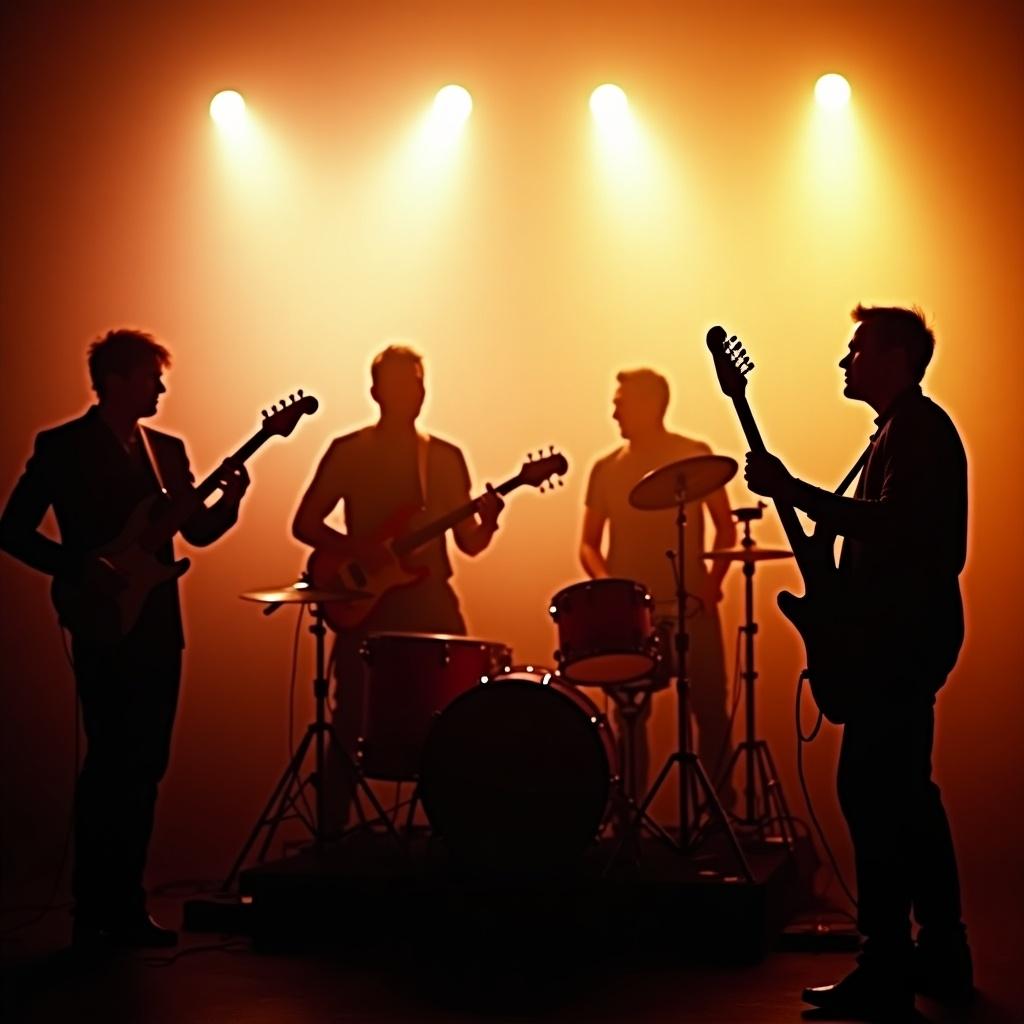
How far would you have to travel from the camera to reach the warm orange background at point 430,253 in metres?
6.57

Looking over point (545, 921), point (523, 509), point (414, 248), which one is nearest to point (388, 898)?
point (545, 921)

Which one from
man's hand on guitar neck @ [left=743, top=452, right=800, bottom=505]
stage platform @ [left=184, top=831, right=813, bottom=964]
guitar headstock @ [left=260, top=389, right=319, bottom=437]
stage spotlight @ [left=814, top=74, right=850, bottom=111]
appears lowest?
stage platform @ [left=184, top=831, right=813, bottom=964]

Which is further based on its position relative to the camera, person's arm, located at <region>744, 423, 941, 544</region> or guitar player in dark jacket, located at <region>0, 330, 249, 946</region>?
guitar player in dark jacket, located at <region>0, 330, 249, 946</region>

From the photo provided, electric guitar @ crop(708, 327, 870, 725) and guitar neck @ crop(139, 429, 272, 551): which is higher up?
guitar neck @ crop(139, 429, 272, 551)

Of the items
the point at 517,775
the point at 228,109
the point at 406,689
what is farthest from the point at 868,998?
the point at 228,109

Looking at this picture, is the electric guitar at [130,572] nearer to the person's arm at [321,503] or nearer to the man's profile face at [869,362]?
the person's arm at [321,503]

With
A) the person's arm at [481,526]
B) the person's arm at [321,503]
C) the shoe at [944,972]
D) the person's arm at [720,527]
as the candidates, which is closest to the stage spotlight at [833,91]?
the person's arm at [720,527]

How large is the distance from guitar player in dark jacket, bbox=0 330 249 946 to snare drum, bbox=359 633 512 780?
2.22 ft

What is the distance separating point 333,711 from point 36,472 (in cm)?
149

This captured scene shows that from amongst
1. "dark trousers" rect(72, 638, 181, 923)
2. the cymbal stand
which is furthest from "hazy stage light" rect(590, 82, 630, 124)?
"dark trousers" rect(72, 638, 181, 923)

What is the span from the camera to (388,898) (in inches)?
176

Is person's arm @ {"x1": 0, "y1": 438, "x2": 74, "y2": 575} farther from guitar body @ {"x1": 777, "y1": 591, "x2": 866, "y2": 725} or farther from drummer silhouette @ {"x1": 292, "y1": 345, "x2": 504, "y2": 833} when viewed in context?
guitar body @ {"x1": 777, "y1": 591, "x2": 866, "y2": 725}

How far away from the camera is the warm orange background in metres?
6.57

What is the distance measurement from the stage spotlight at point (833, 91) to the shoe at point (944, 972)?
13.1ft
